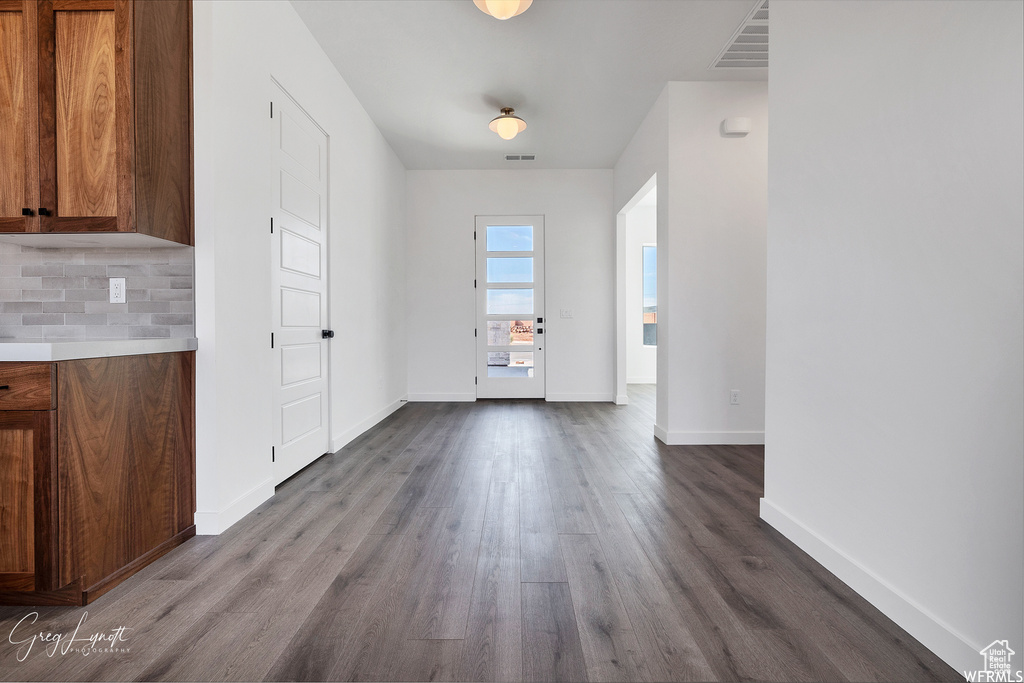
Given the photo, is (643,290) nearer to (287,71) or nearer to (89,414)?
(287,71)

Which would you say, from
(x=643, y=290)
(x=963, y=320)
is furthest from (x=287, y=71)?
(x=643, y=290)

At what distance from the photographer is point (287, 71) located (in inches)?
110

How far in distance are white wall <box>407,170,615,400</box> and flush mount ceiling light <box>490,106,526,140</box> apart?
177 cm

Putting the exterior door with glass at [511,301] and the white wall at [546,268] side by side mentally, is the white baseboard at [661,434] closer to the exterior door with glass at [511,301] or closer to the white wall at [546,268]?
the white wall at [546,268]

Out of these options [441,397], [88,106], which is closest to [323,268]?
[88,106]

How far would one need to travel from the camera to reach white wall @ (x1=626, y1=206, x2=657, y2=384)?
8.20m

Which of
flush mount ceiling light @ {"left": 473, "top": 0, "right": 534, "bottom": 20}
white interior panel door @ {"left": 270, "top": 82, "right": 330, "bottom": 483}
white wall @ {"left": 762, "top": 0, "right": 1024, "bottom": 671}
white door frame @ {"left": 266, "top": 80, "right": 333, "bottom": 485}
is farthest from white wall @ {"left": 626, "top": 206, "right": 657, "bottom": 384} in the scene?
white wall @ {"left": 762, "top": 0, "right": 1024, "bottom": 671}

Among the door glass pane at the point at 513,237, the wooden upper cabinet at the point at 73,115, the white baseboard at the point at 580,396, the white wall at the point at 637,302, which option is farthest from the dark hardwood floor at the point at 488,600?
the white wall at the point at 637,302

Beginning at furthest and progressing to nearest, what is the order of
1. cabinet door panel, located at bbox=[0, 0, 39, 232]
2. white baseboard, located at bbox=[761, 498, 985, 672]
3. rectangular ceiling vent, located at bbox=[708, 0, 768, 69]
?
rectangular ceiling vent, located at bbox=[708, 0, 768, 69], cabinet door panel, located at bbox=[0, 0, 39, 232], white baseboard, located at bbox=[761, 498, 985, 672]

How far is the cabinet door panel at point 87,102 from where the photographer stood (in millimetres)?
1767

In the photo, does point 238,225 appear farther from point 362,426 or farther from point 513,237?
point 513,237

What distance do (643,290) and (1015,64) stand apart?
7253 mm

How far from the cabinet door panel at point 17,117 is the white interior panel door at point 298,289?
39.2 inches

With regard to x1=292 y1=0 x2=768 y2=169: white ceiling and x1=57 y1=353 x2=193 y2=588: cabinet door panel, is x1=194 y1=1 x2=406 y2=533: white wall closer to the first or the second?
x1=57 y1=353 x2=193 y2=588: cabinet door panel
